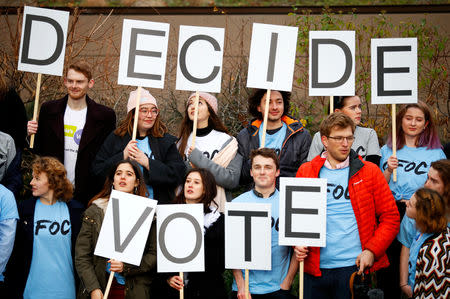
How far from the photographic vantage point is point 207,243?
4.66 metres

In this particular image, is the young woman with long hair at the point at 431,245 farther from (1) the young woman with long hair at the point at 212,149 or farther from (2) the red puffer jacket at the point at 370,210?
(1) the young woman with long hair at the point at 212,149

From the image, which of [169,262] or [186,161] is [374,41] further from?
[169,262]

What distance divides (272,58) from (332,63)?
494 millimetres

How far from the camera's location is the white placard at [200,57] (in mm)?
5227

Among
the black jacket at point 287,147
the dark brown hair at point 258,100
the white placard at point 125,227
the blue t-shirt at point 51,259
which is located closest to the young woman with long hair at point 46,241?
the blue t-shirt at point 51,259

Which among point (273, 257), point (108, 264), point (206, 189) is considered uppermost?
point (206, 189)

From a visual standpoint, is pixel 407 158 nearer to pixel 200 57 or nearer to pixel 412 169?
pixel 412 169

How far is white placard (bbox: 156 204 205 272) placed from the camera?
14.4 feet

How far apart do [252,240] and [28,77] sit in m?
5.22

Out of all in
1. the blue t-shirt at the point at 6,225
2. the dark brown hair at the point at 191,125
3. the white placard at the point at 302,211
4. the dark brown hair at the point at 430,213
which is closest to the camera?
the dark brown hair at the point at 430,213

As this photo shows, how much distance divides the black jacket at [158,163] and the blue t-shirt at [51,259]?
0.53 meters

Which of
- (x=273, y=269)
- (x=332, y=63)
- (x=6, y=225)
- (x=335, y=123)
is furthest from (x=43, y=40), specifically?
(x=273, y=269)

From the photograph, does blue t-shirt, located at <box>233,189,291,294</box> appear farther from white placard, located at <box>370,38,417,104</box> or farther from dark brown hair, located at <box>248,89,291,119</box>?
white placard, located at <box>370,38,417,104</box>

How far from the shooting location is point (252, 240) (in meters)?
4.38
